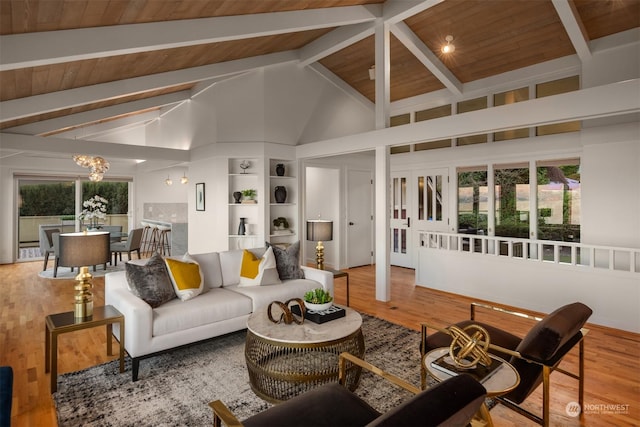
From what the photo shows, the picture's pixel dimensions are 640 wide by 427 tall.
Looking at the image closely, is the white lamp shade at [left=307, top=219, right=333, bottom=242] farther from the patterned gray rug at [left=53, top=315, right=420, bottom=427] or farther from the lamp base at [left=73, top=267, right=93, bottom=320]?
the lamp base at [left=73, top=267, right=93, bottom=320]

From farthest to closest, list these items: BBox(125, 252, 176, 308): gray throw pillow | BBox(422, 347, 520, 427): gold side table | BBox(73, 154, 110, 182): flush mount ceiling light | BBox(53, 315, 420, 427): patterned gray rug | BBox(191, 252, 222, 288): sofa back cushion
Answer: BBox(73, 154, 110, 182): flush mount ceiling light, BBox(191, 252, 222, 288): sofa back cushion, BBox(125, 252, 176, 308): gray throw pillow, BBox(53, 315, 420, 427): patterned gray rug, BBox(422, 347, 520, 427): gold side table

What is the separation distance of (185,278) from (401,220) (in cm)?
529

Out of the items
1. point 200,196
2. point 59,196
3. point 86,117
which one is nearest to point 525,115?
point 200,196

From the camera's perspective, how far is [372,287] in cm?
605

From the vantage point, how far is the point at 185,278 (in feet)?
11.5

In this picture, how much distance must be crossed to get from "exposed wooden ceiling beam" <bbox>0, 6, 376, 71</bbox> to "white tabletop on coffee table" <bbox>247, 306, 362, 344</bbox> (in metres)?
2.49

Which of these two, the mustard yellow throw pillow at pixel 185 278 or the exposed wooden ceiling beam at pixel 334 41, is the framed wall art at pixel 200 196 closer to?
the exposed wooden ceiling beam at pixel 334 41

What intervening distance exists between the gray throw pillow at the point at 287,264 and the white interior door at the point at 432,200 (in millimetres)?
3728

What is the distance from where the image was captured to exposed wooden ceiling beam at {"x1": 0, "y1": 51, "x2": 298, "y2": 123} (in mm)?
3990

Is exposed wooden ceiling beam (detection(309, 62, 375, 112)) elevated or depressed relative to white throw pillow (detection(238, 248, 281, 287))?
elevated

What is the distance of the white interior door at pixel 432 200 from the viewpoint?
6.99 m

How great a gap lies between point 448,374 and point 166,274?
2.69 metres

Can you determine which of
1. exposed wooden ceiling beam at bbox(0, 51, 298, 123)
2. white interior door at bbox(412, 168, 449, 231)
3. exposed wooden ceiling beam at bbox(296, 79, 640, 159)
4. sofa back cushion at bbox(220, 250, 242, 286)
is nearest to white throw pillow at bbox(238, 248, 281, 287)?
sofa back cushion at bbox(220, 250, 242, 286)

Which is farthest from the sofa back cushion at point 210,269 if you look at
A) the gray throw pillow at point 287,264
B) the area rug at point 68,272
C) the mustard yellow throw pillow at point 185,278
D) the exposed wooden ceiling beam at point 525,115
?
the area rug at point 68,272
